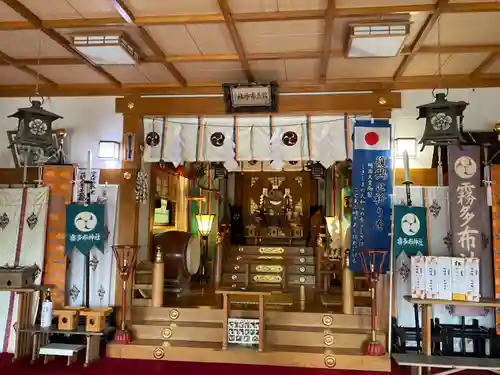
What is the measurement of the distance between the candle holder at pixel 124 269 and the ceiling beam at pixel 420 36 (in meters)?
3.90

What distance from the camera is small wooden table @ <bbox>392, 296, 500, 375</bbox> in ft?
13.8

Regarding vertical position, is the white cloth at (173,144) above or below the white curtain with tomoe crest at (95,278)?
above

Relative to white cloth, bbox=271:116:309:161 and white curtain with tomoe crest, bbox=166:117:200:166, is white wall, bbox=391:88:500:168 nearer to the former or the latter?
white cloth, bbox=271:116:309:161

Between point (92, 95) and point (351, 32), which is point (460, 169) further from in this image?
point (92, 95)

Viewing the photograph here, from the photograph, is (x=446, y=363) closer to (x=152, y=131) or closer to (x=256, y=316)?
(x=256, y=316)

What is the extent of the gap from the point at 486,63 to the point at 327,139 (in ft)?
6.62

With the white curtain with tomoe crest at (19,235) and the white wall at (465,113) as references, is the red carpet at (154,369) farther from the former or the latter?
the white wall at (465,113)

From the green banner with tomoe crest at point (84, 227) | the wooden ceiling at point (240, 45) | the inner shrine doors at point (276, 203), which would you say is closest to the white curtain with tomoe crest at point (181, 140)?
the wooden ceiling at point (240, 45)

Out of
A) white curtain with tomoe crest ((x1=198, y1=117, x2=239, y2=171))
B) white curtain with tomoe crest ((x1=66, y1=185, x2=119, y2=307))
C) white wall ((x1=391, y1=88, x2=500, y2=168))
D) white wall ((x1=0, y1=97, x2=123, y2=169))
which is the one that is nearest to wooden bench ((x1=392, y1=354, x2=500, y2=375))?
white wall ((x1=391, y1=88, x2=500, y2=168))

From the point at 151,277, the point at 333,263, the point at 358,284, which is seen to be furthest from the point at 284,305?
the point at 333,263

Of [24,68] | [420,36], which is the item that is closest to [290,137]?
[420,36]

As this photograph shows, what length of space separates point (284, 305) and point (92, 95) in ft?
13.0

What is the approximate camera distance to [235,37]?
4301 millimetres

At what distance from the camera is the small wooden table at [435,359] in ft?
13.8
